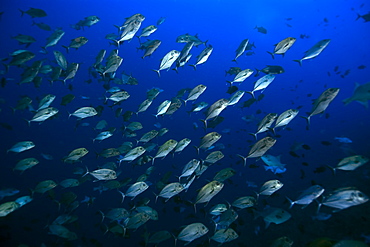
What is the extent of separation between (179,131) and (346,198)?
25.0m

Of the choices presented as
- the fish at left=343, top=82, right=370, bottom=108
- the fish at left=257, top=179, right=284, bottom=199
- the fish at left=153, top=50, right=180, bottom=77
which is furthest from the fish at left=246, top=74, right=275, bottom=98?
the fish at left=257, top=179, right=284, bottom=199

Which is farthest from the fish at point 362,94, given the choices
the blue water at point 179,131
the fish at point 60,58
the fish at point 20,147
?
the fish at point 20,147

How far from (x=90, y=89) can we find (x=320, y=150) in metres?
32.3

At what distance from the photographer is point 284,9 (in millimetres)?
44156

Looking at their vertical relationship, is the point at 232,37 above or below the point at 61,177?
above

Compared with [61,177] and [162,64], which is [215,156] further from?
[61,177]

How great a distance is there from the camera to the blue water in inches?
357

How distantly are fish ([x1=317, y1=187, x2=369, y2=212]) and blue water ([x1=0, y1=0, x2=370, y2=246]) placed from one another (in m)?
1.62

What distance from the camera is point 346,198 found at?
2959mm

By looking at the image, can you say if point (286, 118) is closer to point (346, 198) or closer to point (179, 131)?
point (346, 198)

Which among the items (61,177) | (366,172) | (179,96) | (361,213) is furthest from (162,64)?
(61,177)

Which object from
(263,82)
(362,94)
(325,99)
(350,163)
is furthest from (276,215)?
(362,94)

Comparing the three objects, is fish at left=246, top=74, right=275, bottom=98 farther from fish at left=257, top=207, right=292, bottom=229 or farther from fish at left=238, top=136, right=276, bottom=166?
fish at left=257, top=207, right=292, bottom=229

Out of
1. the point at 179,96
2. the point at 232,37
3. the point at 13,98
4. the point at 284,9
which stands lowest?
the point at 13,98
